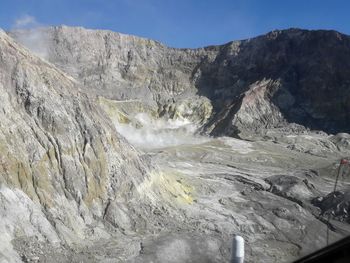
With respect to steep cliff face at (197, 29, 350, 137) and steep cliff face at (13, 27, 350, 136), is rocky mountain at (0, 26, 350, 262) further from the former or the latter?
steep cliff face at (13, 27, 350, 136)

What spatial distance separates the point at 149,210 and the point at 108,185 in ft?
9.38

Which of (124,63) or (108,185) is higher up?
(124,63)

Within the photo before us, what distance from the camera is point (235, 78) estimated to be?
114m

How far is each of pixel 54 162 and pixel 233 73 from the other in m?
89.4

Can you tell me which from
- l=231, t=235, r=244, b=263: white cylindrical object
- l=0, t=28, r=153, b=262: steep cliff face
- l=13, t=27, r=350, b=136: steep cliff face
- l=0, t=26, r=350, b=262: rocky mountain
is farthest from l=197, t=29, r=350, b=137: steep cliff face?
l=231, t=235, r=244, b=263: white cylindrical object

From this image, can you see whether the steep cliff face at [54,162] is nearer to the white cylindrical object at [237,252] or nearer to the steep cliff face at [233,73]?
the white cylindrical object at [237,252]

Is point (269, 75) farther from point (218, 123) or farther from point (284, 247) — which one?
point (284, 247)

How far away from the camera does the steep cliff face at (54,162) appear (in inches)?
1032

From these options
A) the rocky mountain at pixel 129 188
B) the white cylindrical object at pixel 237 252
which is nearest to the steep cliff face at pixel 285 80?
the rocky mountain at pixel 129 188

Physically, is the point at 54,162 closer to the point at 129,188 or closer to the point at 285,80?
the point at 129,188

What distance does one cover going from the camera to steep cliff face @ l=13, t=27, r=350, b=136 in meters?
100

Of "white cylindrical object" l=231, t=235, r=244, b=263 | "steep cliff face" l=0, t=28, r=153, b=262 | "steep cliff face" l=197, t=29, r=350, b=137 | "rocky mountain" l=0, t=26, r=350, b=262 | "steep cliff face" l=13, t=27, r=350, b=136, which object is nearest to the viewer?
"white cylindrical object" l=231, t=235, r=244, b=263

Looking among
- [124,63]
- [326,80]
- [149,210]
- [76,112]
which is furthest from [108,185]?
[124,63]

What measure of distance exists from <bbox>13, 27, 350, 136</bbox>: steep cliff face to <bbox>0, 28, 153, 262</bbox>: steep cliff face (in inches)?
2444
